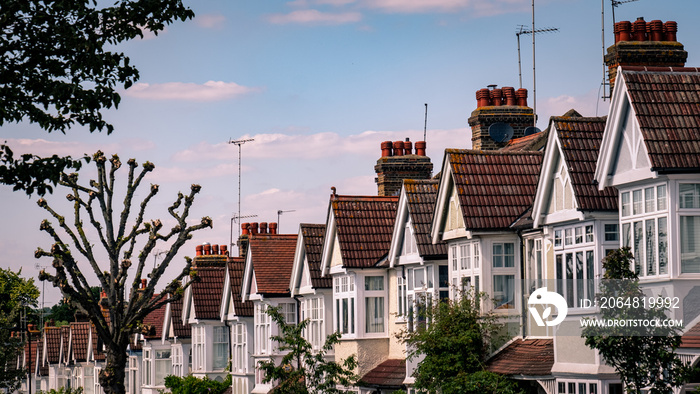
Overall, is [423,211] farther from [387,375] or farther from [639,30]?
[639,30]

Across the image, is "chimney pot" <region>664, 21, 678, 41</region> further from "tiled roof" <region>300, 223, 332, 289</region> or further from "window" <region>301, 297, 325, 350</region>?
"window" <region>301, 297, 325, 350</region>

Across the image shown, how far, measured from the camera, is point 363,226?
39.4m

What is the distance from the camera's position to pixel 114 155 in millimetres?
32844

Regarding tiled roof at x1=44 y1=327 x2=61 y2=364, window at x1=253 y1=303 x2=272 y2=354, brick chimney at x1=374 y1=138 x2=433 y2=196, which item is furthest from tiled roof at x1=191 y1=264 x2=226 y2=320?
tiled roof at x1=44 y1=327 x2=61 y2=364

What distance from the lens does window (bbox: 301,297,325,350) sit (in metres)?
43.1

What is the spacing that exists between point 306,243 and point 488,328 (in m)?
15.3

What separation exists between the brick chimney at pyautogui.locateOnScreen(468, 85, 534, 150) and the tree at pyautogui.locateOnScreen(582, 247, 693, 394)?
16843 mm

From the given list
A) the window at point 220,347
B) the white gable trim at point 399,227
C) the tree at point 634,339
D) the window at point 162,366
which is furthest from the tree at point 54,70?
the window at point 162,366

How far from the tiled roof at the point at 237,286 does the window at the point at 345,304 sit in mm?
12410

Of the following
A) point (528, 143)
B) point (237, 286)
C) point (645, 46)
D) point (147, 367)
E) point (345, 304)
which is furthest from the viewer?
point (147, 367)

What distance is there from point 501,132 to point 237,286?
66.8 ft

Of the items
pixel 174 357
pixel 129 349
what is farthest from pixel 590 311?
pixel 129 349

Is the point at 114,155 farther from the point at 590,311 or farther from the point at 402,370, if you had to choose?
the point at 590,311

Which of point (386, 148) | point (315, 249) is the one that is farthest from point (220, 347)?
point (386, 148)
